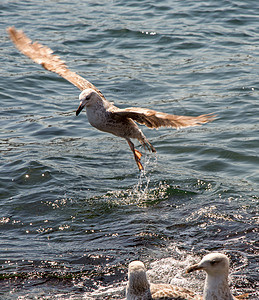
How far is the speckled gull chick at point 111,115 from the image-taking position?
281 inches

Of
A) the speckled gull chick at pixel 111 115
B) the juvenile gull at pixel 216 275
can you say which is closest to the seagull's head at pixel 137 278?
the juvenile gull at pixel 216 275

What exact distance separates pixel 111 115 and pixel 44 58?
2.15 meters

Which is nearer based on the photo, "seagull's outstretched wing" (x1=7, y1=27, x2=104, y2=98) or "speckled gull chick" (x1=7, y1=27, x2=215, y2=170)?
"speckled gull chick" (x1=7, y1=27, x2=215, y2=170)

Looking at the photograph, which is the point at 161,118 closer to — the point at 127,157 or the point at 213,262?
the point at 213,262

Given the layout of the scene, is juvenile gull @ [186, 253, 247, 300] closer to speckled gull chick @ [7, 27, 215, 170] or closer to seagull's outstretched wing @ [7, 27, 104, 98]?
speckled gull chick @ [7, 27, 215, 170]

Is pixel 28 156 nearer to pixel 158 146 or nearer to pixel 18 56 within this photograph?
pixel 158 146

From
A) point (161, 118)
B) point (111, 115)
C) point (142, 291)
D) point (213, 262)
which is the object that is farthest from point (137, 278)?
point (111, 115)

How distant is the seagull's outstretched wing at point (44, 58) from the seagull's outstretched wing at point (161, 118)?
2.01m

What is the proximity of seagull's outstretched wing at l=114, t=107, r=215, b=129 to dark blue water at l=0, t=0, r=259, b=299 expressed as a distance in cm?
144

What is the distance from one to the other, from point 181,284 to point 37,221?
2.67 m

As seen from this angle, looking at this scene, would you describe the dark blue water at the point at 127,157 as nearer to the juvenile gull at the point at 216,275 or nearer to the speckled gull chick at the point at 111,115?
the juvenile gull at the point at 216,275

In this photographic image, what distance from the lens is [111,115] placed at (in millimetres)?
8555

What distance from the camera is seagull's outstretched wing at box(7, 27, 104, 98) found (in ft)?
31.8

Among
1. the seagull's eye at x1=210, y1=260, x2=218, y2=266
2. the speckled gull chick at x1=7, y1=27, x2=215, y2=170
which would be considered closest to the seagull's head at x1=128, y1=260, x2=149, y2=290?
the seagull's eye at x1=210, y1=260, x2=218, y2=266
